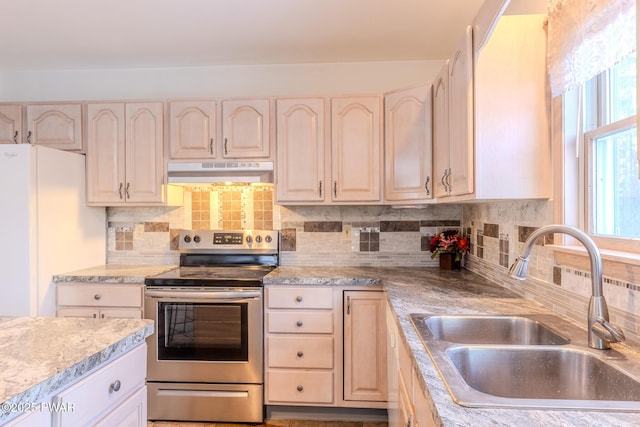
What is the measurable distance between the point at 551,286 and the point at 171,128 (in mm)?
2370

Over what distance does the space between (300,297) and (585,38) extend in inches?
70.0

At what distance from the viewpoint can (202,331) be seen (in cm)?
227

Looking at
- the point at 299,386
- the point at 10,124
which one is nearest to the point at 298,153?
the point at 299,386

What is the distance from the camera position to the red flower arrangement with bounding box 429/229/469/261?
255 centimetres

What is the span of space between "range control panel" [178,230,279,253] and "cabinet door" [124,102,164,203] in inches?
16.3

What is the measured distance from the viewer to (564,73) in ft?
4.26

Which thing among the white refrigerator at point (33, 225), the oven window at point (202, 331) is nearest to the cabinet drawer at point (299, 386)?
the oven window at point (202, 331)

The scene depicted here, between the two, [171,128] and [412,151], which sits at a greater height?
[171,128]

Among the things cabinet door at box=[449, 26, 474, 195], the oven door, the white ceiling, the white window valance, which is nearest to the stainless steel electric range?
the oven door

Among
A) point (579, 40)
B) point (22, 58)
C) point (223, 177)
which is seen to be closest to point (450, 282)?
point (579, 40)

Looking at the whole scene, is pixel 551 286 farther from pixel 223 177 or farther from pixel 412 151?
pixel 223 177

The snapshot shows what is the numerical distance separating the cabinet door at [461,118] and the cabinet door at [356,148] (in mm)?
673

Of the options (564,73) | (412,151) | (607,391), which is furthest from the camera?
(412,151)

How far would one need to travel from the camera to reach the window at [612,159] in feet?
3.94
